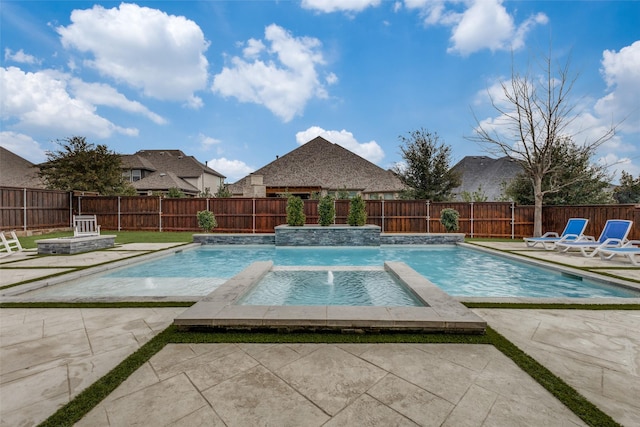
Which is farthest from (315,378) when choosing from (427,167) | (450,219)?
(427,167)

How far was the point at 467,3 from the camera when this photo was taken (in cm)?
1007

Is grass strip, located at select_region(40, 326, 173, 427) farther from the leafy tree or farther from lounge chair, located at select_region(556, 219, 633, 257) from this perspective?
the leafy tree

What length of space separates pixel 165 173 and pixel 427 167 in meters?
24.2

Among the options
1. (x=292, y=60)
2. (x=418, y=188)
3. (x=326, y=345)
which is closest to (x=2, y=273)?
(x=326, y=345)

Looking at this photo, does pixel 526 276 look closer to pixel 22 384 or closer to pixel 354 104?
pixel 22 384

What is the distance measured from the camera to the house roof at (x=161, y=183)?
27266 millimetres

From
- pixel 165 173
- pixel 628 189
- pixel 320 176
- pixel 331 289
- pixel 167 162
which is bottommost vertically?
pixel 331 289

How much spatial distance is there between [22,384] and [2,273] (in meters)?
5.56

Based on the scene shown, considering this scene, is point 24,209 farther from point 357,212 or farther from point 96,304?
point 357,212

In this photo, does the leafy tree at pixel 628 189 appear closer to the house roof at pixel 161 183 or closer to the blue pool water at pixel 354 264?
the blue pool water at pixel 354 264

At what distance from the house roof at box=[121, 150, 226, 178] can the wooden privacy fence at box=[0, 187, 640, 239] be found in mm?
14176

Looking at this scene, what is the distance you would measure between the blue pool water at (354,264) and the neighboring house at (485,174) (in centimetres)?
2301

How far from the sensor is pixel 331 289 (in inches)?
210

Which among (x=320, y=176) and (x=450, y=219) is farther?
(x=320, y=176)
